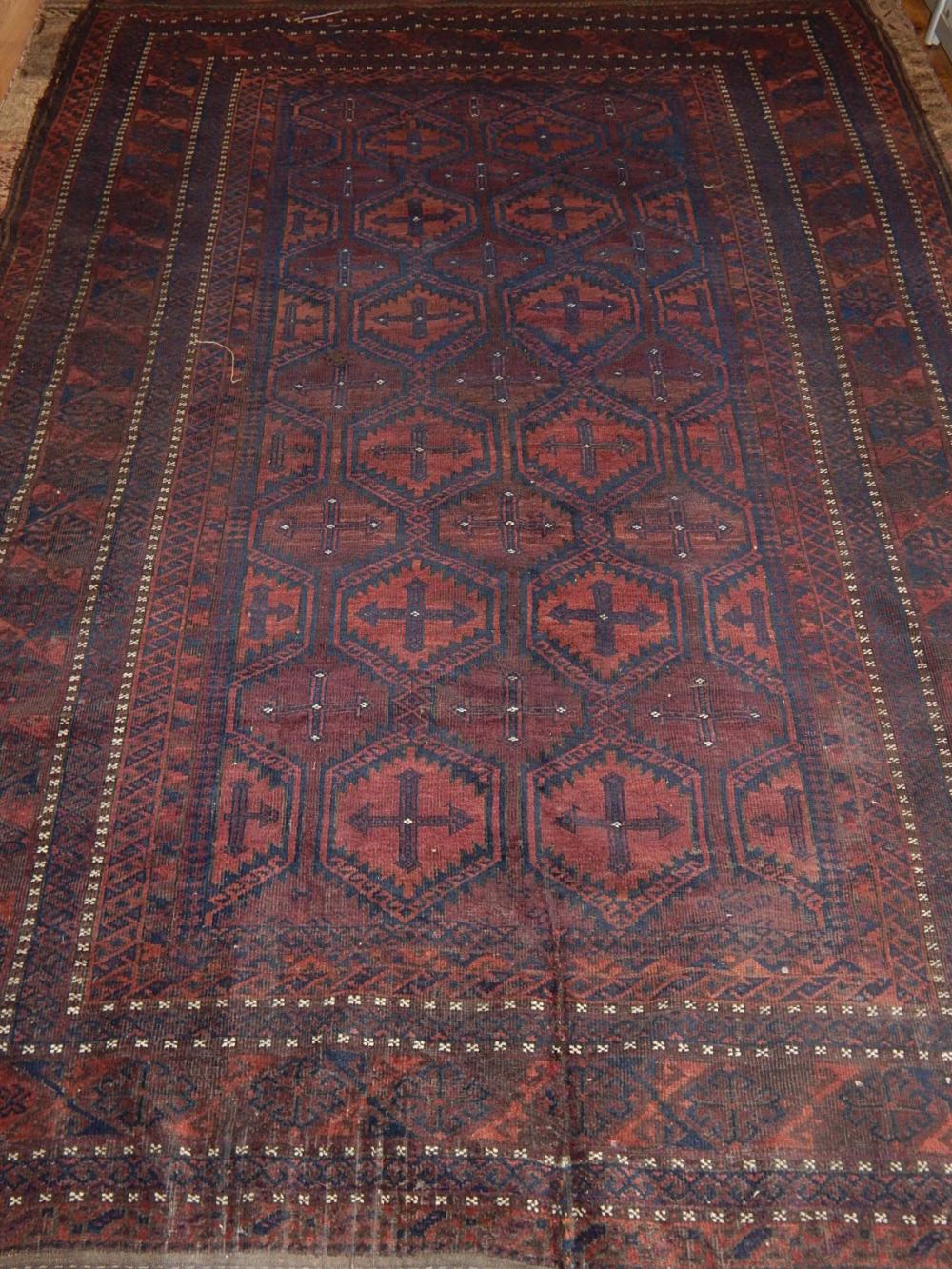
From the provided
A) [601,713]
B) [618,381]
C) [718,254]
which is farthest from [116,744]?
[718,254]

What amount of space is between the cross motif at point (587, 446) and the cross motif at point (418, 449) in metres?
0.19

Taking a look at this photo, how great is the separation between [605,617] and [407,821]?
60cm

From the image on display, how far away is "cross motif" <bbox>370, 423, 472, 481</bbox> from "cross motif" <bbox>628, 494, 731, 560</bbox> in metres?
0.44

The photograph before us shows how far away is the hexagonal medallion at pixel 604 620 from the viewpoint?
262cm

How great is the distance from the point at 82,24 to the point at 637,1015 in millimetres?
3449

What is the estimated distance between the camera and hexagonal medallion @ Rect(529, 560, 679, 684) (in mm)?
2617

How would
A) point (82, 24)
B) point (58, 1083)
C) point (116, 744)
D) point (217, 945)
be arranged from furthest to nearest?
point (82, 24) < point (116, 744) < point (217, 945) < point (58, 1083)

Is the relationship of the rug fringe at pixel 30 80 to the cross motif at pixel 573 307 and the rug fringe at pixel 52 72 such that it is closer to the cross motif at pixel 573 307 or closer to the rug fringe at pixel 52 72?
the rug fringe at pixel 52 72

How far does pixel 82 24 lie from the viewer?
4.06 meters

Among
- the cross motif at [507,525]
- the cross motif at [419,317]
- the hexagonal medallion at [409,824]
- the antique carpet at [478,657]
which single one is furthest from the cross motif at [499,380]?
the hexagonal medallion at [409,824]

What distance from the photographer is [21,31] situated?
4098 millimetres

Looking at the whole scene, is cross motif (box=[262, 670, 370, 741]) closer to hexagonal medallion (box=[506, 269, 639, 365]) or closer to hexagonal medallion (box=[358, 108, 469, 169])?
hexagonal medallion (box=[506, 269, 639, 365])

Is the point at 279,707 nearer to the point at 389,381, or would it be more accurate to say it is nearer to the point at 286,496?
the point at 286,496

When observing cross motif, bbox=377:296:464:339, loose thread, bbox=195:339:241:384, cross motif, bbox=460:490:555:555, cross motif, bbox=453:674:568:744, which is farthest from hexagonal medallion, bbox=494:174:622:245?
cross motif, bbox=453:674:568:744
